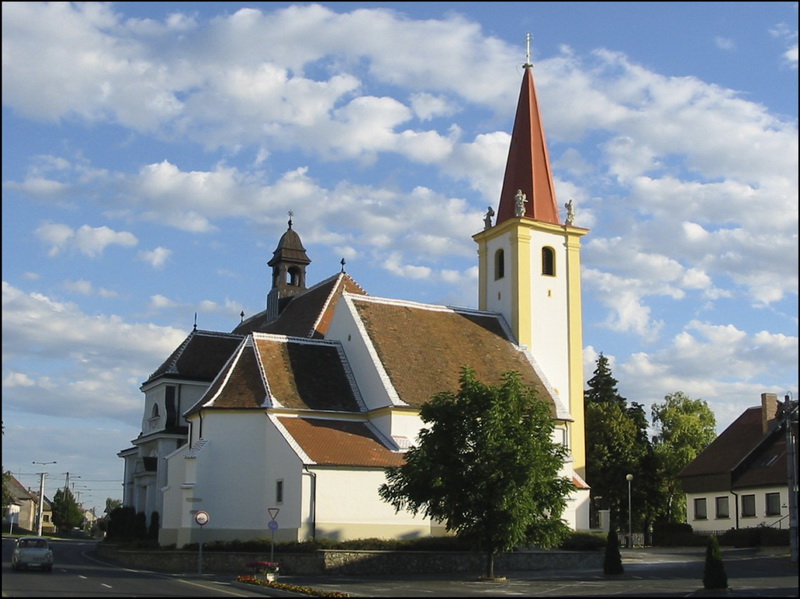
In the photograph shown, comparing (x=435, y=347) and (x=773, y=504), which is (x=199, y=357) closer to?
(x=435, y=347)

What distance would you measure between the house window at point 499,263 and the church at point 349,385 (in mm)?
79

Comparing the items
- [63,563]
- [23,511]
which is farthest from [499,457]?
[23,511]

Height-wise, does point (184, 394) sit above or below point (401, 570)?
above

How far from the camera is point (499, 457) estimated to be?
3438cm

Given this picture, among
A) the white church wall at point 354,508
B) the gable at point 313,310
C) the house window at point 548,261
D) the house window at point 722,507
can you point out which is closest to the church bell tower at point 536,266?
the house window at point 548,261

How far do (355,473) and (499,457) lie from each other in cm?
816

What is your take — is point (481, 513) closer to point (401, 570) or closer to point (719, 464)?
point (401, 570)

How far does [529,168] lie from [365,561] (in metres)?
26.1

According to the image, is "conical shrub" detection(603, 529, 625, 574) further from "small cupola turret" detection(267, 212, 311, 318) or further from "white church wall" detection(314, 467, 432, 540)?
"small cupola turret" detection(267, 212, 311, 318)

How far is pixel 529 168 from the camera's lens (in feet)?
177

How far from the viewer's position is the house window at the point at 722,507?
186 feet

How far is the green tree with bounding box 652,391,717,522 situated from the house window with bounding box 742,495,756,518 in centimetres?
1032

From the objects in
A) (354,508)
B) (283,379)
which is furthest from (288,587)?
(283,379)

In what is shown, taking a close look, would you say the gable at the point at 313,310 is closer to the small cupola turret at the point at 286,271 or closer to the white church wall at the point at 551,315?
the small cupola turret at the point at 286,271
